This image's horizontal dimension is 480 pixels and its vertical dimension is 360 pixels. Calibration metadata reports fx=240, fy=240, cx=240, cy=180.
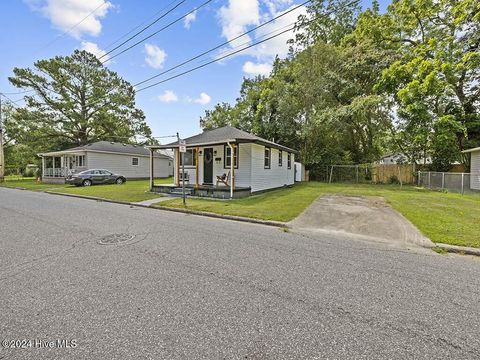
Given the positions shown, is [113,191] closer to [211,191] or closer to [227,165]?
[211,191]

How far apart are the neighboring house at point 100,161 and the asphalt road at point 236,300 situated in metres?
21.4

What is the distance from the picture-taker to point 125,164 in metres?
27.1

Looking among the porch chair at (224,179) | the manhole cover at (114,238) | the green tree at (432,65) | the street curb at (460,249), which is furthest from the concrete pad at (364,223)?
the green tree at (432,65)

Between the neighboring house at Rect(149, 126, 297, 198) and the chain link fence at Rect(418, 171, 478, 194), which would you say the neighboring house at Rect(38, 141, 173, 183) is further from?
the chain link fence at Rect(418, 171, 478, 194)

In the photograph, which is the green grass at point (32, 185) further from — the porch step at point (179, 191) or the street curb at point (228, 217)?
the street curb at point (228, 217)

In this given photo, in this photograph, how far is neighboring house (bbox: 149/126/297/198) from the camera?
12.2m

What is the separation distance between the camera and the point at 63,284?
3.20 metres

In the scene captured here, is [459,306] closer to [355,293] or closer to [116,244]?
[355,293]

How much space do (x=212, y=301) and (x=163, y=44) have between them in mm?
11929

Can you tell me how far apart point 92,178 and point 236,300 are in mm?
20881

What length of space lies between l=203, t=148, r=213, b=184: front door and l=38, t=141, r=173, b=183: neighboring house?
14696 millimetres

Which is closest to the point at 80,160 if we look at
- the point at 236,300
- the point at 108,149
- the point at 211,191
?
the point at 108,149

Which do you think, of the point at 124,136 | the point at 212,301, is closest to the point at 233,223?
the point at 212,301

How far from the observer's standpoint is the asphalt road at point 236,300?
81.7 inches
